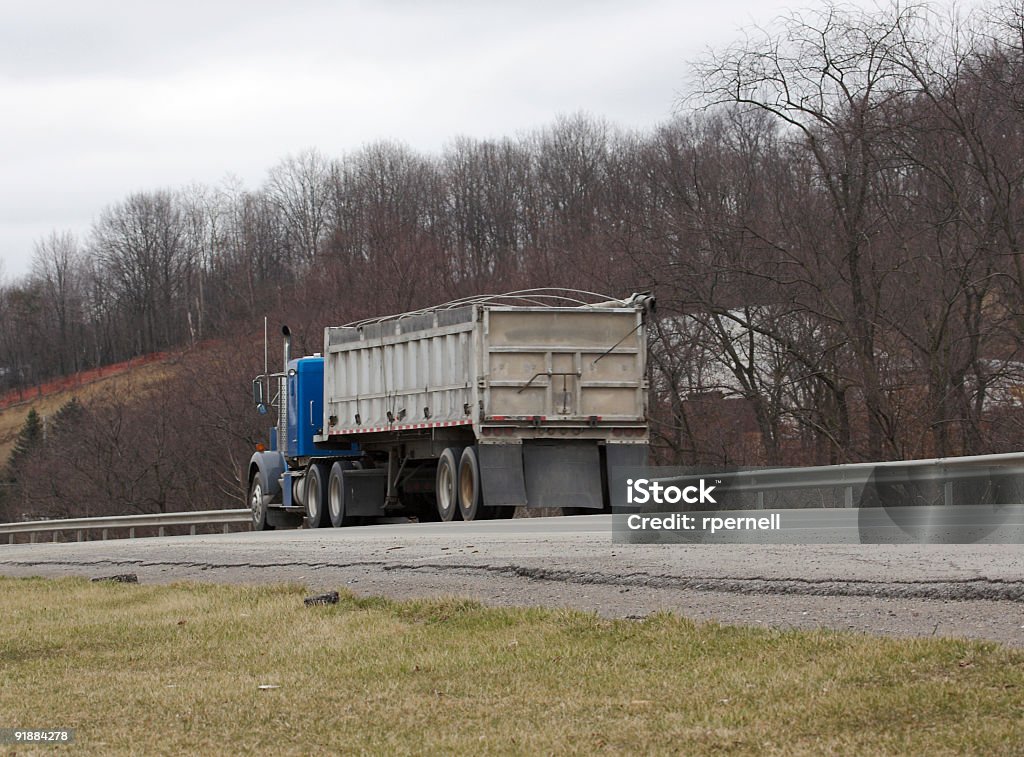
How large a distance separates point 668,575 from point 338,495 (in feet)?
51.5

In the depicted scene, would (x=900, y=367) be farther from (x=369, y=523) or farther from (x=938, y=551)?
(x=938, y=551)

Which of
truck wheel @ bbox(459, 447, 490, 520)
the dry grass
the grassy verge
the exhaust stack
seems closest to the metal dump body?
truck wheel @ bbox(459, 447, 490, 520)

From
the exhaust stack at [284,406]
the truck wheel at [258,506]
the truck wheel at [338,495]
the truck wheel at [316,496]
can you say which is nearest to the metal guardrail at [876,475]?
the truck wheel at [338,495]

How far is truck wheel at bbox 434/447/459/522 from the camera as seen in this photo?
2180 cm

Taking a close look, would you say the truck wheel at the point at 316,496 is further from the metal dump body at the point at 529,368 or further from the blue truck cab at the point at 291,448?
the metal dump body at the point at 529,368

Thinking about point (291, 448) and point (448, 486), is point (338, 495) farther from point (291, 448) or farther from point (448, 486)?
point (448, 486)

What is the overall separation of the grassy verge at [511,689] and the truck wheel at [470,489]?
12.2 metres

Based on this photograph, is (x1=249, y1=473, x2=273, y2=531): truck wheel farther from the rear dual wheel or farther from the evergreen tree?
the evergreen tree

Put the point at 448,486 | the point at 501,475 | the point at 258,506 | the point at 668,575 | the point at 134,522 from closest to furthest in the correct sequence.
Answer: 1. the point at 668,575
2. the point at 501,475
3. the point at 448,486
4. the point at 258,506
5. the point at 134,522

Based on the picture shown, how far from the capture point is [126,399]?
73.9 metres

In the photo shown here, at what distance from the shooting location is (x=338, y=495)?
24828 millimetres

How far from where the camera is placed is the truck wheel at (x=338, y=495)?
2464cm

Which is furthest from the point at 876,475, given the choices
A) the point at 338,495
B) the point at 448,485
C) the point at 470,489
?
the point at 338,495

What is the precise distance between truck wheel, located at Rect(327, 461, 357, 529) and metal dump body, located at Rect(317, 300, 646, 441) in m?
2.67
